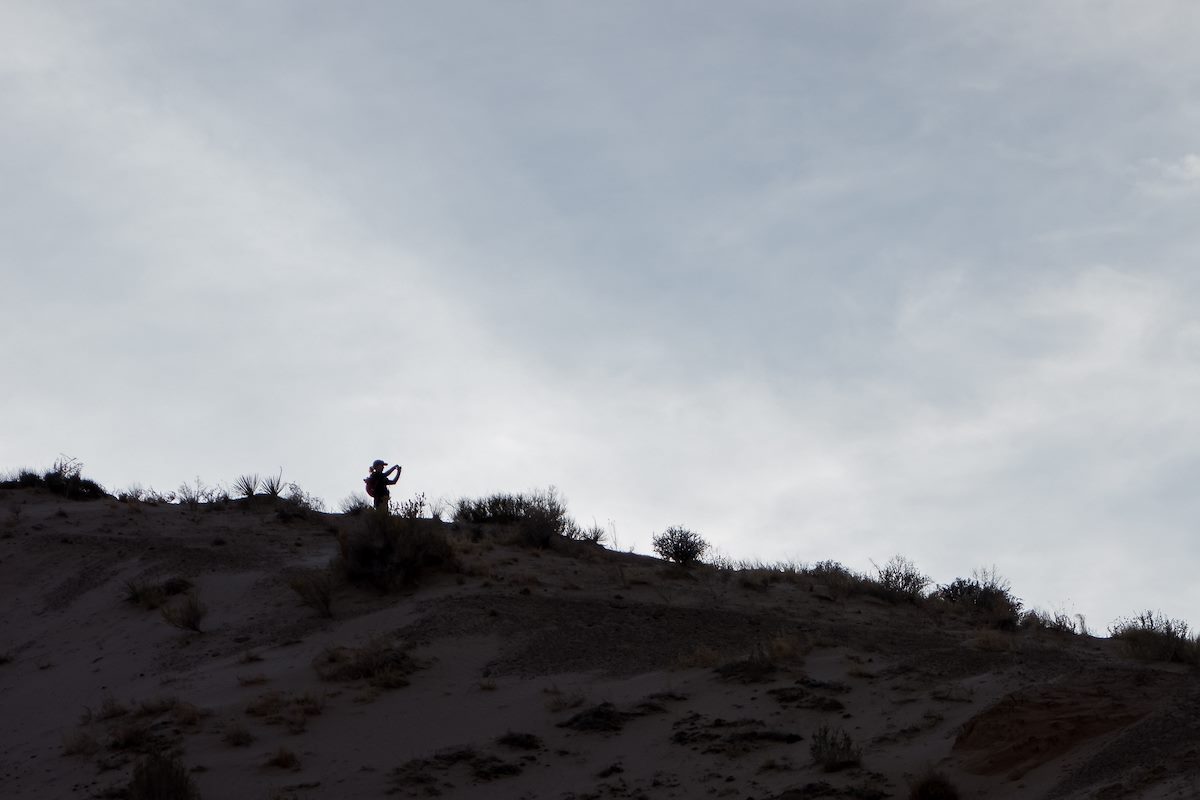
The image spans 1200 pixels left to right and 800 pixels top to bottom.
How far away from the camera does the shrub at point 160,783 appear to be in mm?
11141

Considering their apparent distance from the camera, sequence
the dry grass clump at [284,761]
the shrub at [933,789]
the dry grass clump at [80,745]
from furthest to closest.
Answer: the dry grass clump at [80,745], the dry grass clump at [284,761], the shrub at [933,789]

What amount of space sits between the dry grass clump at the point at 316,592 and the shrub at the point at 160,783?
6.26 m

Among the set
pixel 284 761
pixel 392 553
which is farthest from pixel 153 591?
pixel 284 761

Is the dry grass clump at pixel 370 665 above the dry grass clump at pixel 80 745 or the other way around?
above

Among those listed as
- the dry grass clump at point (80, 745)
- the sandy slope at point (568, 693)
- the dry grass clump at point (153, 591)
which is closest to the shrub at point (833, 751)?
the sandy slope at point (568, 693)

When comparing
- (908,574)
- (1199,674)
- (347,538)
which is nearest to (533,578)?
(347,538)

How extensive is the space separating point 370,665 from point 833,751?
6.64 meters

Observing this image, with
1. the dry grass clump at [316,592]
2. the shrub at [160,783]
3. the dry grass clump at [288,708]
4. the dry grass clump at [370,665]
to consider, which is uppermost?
the dry grass clump at [316,592]

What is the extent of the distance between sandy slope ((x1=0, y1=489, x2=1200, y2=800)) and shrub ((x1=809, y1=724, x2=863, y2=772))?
0.31 ft

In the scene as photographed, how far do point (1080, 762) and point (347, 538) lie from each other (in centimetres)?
1283

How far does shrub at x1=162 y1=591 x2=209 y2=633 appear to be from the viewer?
58.4 ft

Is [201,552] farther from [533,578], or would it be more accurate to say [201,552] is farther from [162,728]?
[162,728]

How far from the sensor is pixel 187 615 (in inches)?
703

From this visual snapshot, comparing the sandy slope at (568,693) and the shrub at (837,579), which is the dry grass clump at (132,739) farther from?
the shrub at (837,579)
